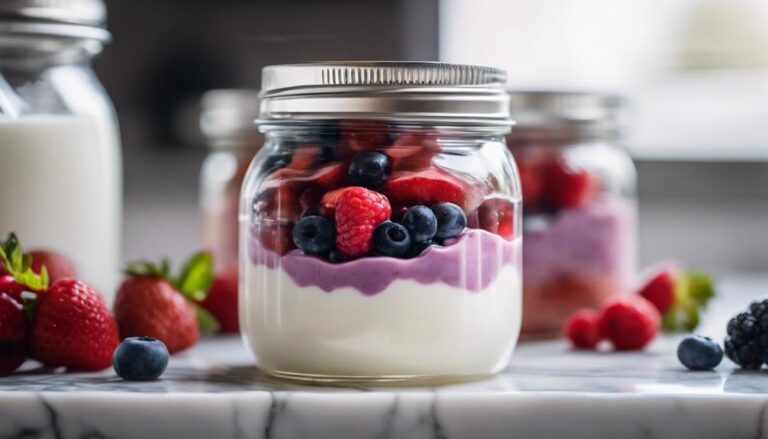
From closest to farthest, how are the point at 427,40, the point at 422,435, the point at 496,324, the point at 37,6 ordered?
the point at 422,435, the point at 496,324, the point at 37,6, the point at 427,40

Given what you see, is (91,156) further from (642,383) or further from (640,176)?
(640,176)

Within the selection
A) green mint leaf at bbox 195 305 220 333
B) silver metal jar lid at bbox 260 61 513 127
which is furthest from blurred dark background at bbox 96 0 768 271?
silver metal jar lid at bbox 260 61 513 127

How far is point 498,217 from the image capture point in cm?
96

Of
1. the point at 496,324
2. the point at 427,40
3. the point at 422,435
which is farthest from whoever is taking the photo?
the point at 427,40

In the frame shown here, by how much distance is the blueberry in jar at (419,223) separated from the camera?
88 cm

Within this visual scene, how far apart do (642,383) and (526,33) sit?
1.72 m

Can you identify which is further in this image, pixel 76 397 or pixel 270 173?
pixel 270 173

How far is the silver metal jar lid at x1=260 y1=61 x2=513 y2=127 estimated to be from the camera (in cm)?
92

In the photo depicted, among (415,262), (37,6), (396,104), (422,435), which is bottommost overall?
(422,435)

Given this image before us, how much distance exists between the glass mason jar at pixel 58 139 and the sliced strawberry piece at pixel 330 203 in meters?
0.39

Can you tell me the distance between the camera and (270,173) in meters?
0.97

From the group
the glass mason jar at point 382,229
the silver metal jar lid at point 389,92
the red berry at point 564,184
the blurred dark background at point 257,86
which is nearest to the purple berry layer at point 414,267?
the glass mason jar at point 382,229

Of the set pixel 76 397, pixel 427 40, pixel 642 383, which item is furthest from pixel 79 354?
pixel 427 40

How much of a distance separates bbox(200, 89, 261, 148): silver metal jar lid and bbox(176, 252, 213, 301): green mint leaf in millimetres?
220
